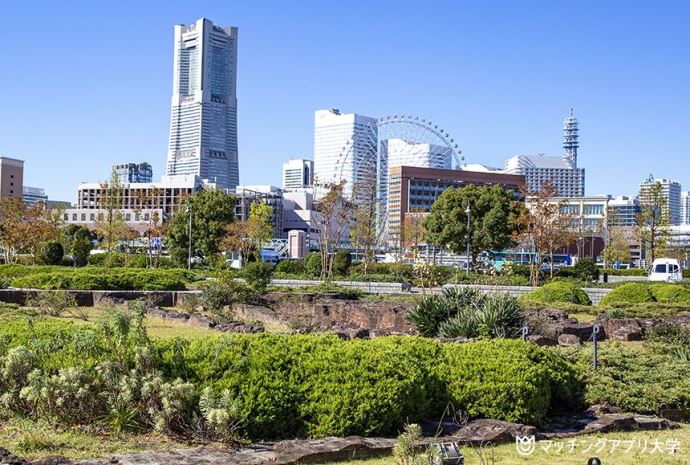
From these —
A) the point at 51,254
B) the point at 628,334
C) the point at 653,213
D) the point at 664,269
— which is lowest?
the point at 628,334

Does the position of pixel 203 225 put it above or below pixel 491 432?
above

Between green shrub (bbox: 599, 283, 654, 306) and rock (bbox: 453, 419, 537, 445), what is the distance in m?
18.5

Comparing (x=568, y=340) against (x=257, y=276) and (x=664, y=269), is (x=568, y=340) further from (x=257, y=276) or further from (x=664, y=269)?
(x=664, y=269)

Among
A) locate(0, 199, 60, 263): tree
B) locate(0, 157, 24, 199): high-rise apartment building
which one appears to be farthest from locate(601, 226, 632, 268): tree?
locate(0, 157, 24, 199): high-rise apartment building

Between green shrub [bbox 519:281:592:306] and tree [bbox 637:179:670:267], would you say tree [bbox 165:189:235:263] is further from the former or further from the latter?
green shrub [bbox 519:281:592:306]

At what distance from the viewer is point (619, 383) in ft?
31.4

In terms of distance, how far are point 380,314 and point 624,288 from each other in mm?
9684

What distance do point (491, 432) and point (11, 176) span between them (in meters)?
136

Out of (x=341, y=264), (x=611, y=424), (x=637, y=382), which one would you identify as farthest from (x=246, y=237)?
(x=611, y=424)

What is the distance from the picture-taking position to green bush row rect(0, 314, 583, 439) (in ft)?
24.6

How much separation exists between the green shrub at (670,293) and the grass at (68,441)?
72.3 ft

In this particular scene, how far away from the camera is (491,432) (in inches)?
299

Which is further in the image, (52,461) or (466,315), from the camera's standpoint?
(466,315)

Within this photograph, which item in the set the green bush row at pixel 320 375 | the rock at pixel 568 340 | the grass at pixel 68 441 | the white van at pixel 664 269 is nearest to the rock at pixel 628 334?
the rock at pixel 568 340
